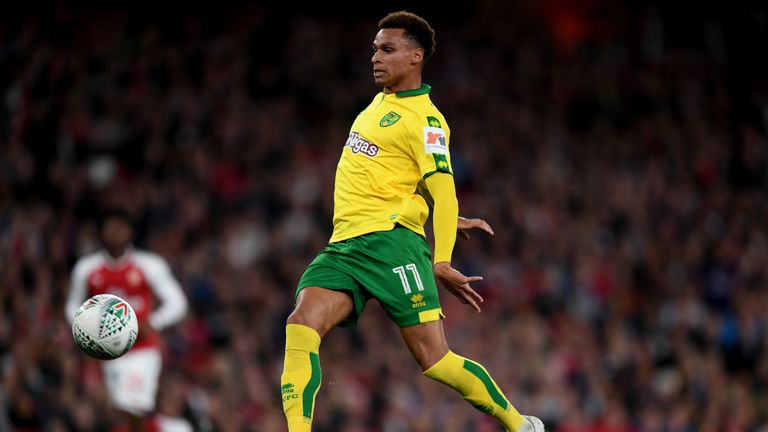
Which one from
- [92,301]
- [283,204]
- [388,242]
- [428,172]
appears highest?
[428,172]

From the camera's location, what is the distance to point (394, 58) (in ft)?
22.0

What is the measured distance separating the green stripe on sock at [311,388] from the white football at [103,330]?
1700 mm

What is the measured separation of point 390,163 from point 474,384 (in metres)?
1.31

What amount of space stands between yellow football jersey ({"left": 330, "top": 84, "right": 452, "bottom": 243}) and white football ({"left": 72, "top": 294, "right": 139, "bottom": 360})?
1665 mm

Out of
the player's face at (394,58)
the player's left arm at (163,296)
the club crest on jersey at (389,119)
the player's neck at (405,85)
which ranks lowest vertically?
the player's left arm at (163,296)

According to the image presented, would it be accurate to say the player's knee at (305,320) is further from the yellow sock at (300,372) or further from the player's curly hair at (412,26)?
the player's curly hair at (412,26)

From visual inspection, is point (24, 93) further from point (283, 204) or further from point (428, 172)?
point (428, 172)

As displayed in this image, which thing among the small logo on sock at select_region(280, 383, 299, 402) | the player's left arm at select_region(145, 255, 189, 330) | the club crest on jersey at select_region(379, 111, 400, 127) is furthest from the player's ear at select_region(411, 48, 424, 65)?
the player's left arm at select_region(145, 255, 189, 330)

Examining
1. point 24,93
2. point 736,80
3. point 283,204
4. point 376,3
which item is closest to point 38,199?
point 24,93

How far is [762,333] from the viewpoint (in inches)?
615

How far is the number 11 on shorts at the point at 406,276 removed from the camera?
6.55 m

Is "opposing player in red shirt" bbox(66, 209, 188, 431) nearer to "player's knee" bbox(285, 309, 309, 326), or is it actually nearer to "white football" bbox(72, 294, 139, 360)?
"white football" bbox(72, 294, 139, 360)

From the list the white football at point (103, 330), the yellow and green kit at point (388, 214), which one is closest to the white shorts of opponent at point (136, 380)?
the white football at point (103, 330)

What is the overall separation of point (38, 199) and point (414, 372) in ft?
14.9
